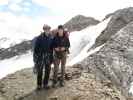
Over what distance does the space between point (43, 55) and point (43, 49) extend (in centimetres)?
30

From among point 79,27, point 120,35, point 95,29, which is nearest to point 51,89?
point 120,35

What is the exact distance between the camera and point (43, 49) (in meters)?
22.0

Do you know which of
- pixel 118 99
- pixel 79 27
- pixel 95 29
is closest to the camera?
pixel 118 99

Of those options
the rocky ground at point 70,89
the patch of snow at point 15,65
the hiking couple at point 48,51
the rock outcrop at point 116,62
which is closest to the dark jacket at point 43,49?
the hiking couple at point 48,51

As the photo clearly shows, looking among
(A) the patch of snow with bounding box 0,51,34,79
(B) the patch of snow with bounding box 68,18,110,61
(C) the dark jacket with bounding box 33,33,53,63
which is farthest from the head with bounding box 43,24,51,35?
(A) the patch of snow with bounding box 0,51,34,79

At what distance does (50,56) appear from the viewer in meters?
22.0

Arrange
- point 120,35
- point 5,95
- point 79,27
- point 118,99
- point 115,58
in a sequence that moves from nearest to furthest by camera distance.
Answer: point 118,99 < point 5,95 < point 115,58 < point 120,35 < point 79,27

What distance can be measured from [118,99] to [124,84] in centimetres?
273

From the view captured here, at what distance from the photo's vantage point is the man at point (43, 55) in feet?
71.8

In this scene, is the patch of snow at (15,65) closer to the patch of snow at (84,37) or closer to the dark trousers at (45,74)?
the patch of snow at (84,37)

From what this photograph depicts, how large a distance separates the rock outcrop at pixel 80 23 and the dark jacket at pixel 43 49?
53592 mm

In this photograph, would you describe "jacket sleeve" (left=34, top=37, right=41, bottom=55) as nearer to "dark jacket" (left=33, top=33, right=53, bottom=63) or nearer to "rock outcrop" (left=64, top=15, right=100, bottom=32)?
"dark jacket" (left=33, top=33, right=53, bottom=63)

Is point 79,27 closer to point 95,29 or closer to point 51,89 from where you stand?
point 95,29

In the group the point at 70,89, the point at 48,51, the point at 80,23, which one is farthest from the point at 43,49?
the point at 80,23
